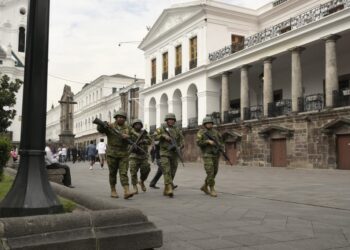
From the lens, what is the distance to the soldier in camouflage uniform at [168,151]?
32.4 feet

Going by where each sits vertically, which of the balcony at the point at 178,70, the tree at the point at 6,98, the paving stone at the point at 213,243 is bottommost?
the paving stone at the point at 213,243

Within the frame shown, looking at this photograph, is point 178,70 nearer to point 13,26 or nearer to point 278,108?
point 278,108

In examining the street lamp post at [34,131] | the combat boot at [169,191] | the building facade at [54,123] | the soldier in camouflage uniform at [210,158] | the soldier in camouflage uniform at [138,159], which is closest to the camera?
the street lamp post at [34,131]

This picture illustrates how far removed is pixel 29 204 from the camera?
14.7ft

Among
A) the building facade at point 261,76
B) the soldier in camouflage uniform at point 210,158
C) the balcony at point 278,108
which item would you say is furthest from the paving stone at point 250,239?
the balcony at point 278,108

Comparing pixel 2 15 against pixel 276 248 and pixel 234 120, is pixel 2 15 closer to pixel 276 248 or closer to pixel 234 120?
pixel 234 120

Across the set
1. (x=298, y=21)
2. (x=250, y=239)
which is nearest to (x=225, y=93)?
(x=298, y=21)

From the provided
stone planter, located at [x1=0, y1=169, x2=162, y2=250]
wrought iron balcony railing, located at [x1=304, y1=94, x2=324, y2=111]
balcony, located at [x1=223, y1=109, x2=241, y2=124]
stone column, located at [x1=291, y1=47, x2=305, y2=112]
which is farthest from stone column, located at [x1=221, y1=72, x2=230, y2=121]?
stone planter, located at [x1=0, y1=169, x2=162, y2=250]

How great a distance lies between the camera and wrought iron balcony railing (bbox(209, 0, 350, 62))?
937 inches

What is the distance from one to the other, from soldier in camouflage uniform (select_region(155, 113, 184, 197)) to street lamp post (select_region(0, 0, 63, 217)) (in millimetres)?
5263

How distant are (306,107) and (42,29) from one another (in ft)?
71.7

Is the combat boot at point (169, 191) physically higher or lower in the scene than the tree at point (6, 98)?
lower

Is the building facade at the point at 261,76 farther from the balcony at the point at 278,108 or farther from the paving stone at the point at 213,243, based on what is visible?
the paving stone at the point at 213,243

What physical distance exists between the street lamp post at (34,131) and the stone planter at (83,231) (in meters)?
0.57
